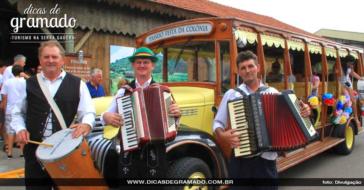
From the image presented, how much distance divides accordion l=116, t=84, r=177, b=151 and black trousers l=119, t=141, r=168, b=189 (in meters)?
0.29

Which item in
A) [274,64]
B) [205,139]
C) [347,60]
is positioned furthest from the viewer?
[347,60]

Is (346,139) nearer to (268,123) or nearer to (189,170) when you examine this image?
(189,170)

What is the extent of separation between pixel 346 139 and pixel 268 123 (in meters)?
5.76

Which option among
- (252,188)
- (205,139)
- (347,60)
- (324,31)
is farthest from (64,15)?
(324,31)

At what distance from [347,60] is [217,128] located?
6.73 metres

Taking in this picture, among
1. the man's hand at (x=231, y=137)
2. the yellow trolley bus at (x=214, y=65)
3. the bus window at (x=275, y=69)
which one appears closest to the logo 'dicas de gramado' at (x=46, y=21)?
the yellow trolley bus at (x=214, y=65)

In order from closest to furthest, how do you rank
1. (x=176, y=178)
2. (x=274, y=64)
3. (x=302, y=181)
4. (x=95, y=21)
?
(x=176, y=178) < (x=302, y=181) < (x=274, y=64) < (x=95, y=21)

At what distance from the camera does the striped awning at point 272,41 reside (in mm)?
5598

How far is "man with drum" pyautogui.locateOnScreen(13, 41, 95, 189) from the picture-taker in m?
3.14

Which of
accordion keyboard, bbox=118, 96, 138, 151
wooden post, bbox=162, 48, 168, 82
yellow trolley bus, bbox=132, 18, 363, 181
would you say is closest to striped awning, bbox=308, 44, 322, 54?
yellow trolley bus, bbox=132, 18, 363, 181

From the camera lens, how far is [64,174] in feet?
10.6

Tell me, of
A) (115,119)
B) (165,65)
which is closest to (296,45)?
(165,65)

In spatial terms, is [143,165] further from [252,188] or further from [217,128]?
[252,188]

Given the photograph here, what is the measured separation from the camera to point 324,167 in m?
7.00
